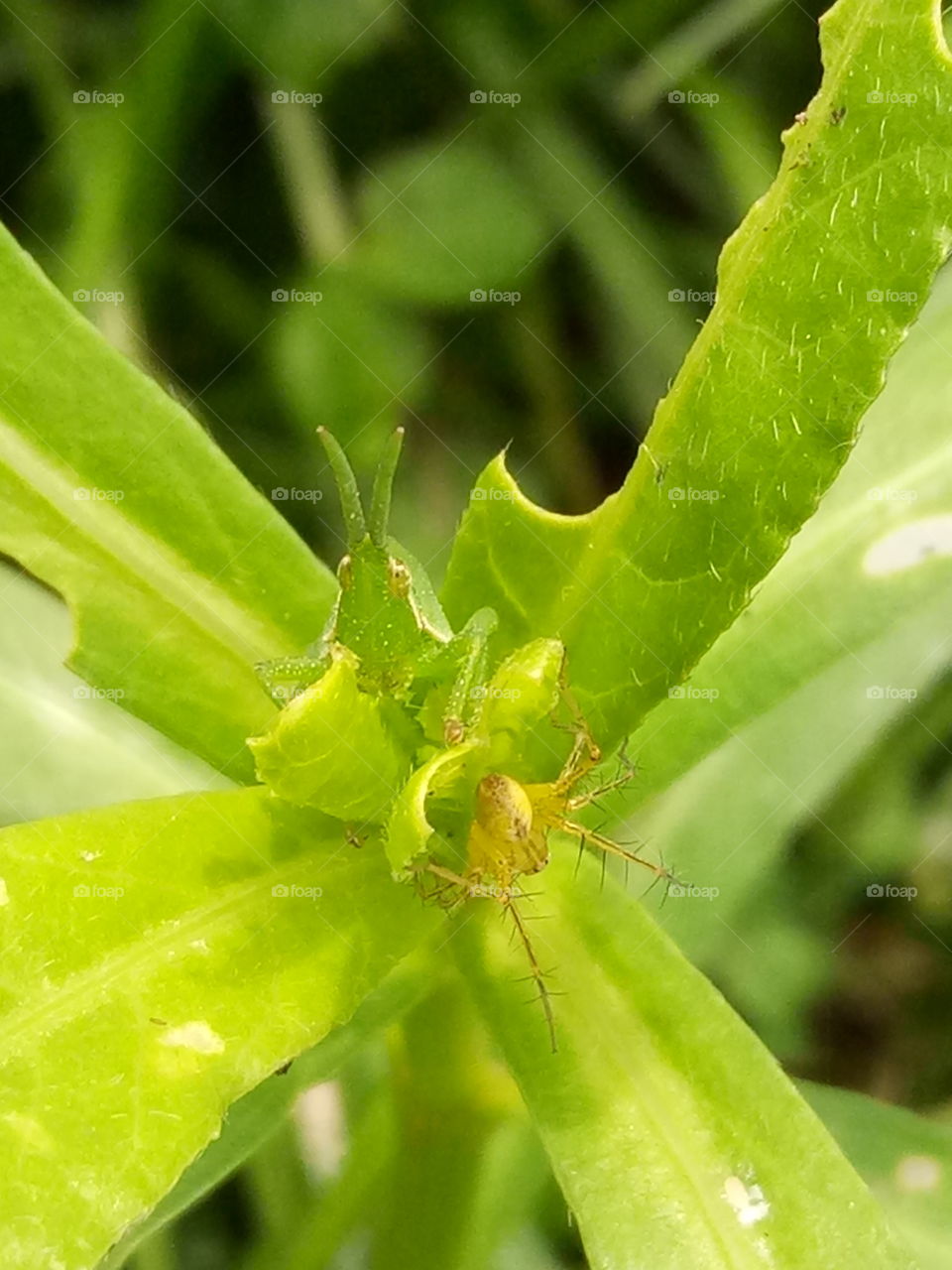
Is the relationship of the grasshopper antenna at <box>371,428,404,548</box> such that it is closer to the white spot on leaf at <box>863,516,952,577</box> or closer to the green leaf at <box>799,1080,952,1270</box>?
the white spot on leaf at <box>863,516,952,577</box>

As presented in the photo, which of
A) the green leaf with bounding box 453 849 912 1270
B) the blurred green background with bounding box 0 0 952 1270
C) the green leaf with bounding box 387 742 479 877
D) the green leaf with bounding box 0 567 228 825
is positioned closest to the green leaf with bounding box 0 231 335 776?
the green leaf with bounding box 387 742 479 877

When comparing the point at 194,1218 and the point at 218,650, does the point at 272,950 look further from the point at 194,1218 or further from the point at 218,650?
the point at 194,1218

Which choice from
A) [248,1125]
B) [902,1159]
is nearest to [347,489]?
[248,1125]

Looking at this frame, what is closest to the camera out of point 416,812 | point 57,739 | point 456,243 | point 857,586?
point 416,812

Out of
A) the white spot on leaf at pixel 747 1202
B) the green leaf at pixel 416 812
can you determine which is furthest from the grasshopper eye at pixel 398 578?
the white spot on leaf at pixel 747 1202

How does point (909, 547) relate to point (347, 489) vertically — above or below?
below

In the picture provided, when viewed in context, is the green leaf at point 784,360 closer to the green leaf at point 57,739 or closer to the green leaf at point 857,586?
the green leaf at point 857,586

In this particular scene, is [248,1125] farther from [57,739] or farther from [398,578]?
[398,578]

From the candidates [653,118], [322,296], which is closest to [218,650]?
[322,296]
